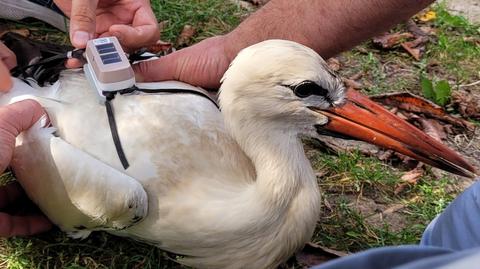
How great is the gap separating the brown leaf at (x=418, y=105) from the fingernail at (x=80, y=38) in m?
1.77

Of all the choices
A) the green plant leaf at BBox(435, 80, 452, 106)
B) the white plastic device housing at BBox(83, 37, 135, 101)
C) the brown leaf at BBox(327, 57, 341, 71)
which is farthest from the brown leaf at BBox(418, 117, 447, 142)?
the white plastic device housing at BBox(83, 37, 135, 101)

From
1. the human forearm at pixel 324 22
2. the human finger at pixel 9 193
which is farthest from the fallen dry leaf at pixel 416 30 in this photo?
the human finger at pixel 9 193

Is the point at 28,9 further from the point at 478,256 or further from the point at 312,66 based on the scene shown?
the point at 478,256

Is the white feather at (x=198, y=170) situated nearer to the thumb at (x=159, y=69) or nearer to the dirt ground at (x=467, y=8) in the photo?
the thumb at (x=159, y=69)

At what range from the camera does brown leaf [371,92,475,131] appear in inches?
140

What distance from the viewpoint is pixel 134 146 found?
2.36 meters

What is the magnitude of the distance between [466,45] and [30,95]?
286 cm

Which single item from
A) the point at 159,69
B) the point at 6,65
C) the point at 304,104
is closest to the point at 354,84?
the point at 159,69

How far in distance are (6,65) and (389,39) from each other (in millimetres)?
2448

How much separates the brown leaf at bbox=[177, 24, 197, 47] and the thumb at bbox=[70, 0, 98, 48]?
1.38 metres

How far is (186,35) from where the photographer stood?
4.01 metres

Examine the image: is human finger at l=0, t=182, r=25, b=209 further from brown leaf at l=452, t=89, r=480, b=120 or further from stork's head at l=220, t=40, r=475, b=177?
brown leaf at l=452, t=89, r=480, b=120

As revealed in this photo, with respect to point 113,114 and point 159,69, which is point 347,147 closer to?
point 159,69

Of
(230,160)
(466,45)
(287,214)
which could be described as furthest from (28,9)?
(466,45)
